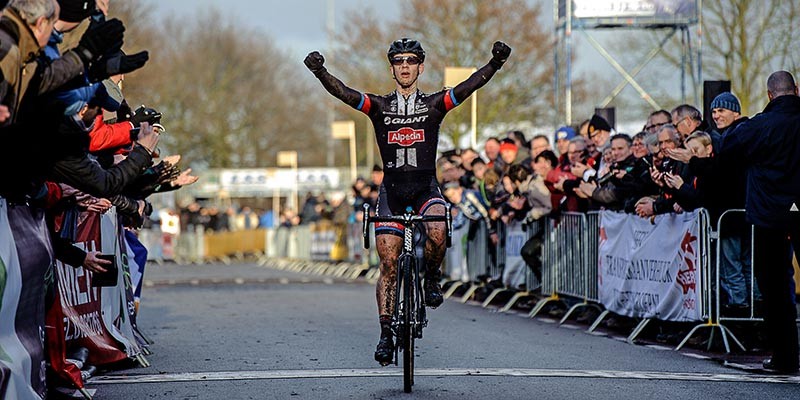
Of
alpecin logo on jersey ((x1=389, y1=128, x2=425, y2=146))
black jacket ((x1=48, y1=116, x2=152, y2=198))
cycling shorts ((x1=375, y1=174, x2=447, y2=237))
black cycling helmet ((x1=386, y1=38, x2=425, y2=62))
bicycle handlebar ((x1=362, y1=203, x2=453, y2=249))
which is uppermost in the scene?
black cycling helmet ((x1=386, y1=38, x2=425, y2=62))

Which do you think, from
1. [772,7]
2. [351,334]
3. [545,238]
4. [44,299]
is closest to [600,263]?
[545,238]

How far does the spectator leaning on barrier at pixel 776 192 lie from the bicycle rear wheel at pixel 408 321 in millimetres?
2824

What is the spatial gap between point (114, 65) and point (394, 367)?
364 centimetres

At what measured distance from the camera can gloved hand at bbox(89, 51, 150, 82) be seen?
7.21m

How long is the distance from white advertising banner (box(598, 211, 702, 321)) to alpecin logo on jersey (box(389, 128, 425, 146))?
3285 mm

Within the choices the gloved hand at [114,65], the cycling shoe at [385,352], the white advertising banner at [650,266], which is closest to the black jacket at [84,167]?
the gloved hand at [114,65]

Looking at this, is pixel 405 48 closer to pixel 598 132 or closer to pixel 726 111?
pixel 726 111

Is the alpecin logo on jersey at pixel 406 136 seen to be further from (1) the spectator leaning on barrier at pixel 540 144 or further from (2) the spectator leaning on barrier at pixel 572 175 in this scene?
(1) the spectator leaning on barrier at pixel 540 144

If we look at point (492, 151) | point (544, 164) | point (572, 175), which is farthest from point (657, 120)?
point (492, 151)

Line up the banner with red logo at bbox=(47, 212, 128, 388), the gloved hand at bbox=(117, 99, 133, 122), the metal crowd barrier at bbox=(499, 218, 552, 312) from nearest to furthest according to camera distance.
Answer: the banner with red logo at bbox=(47, 212, 128, 388)
the gloved hand at bbox=(117, 99, 133, 122)
the metal crowd barrier at bbox=(499, 218, 552, 312)

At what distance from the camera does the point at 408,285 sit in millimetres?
9078

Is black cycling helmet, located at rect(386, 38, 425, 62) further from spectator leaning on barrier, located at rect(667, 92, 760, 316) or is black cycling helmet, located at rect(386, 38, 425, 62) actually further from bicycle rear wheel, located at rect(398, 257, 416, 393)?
spectator leaning on barrier, located at rect(667, 92, 760, 316)

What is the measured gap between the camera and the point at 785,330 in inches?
398

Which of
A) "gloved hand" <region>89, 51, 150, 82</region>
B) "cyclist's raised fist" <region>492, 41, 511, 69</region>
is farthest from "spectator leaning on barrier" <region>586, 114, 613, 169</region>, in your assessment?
"gloved hand" <region>89, 51, 150, 82</region>
